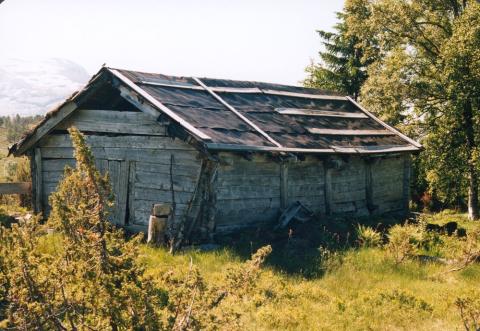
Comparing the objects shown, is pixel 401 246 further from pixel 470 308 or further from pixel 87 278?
pixel 87 278

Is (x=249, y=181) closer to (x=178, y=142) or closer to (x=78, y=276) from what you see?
(x=178, y=142)

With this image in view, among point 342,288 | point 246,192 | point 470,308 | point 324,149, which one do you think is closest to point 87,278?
point 470,308

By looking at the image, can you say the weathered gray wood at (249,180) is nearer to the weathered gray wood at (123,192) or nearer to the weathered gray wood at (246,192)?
the weathered gray wood at (246,192)

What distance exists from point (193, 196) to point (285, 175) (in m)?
2.69

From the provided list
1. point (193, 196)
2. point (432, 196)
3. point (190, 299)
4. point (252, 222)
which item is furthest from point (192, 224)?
point (432, 196)

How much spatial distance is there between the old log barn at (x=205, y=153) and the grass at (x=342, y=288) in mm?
1478

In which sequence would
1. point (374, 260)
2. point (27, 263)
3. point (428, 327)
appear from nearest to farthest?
point (27, 263) < point (428, 327) < point (374, 260)

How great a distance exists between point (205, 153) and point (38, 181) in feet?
19.5

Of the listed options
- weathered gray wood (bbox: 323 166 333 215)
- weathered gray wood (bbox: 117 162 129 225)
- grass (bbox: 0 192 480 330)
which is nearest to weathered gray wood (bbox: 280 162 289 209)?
grass (bbox: 0 192 480 330)

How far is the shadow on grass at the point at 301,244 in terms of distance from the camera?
31.8ft

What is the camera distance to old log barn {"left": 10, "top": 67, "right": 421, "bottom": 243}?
1163cm

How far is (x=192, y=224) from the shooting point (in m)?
11.5

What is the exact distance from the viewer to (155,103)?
1165 cm

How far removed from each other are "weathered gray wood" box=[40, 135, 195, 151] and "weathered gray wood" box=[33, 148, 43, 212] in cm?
30
